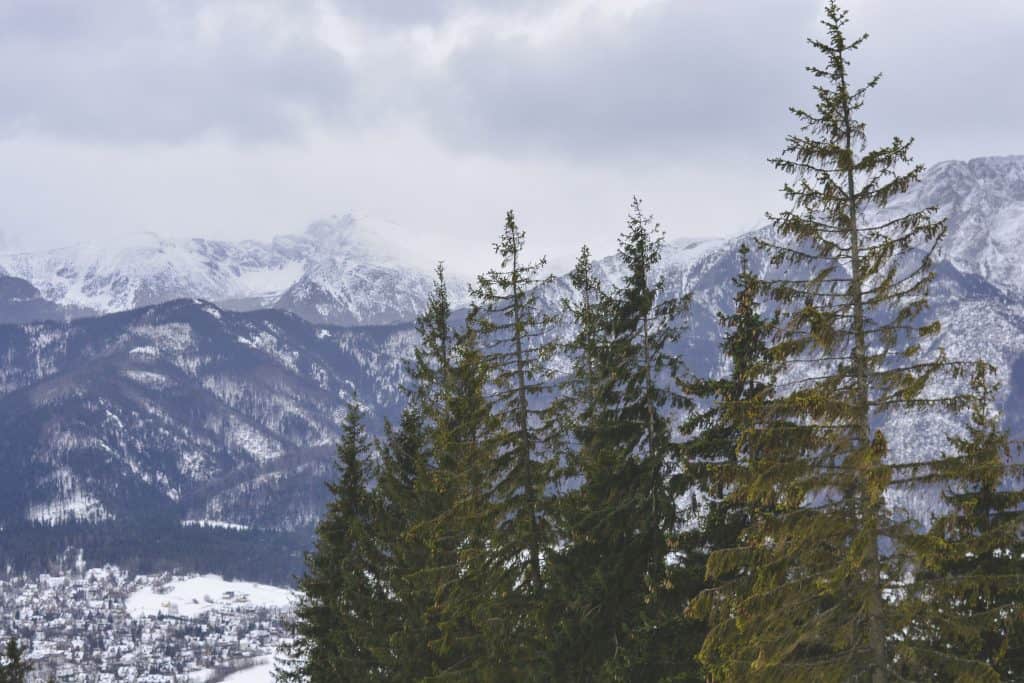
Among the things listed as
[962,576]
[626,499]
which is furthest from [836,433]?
[626,499]

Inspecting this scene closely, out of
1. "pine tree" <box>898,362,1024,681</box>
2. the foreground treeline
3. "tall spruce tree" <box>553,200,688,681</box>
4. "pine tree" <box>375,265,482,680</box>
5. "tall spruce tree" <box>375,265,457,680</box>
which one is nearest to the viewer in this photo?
"pine tree" <box>898,362,1024,681</box>

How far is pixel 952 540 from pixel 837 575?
187 centimetres

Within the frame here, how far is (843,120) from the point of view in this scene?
1582 centimetres

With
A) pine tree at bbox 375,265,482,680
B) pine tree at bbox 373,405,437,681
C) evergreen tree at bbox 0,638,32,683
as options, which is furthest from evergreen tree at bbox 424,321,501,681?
evergreen tree at bbox 0,638,32,683

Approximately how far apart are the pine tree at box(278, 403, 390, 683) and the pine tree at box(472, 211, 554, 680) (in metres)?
8.37

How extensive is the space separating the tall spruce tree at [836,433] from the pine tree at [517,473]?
8.47 metres

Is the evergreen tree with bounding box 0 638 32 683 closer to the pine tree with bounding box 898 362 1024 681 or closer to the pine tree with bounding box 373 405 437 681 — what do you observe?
the pine tree with bounding box 373 405 437 681

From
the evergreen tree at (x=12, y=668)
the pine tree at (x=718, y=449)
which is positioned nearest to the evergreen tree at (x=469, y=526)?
the pine tree at (x=718, y=449)

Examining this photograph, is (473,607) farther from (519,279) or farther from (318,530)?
(318,530)

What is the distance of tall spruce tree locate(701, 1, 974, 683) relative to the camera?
576 inches

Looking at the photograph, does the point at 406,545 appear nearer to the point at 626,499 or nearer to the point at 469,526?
the point at 469,526

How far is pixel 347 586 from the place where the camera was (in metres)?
33.4

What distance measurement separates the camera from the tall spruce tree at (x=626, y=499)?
838 inches

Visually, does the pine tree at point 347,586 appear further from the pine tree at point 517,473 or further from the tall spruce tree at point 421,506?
the pine tree at point 517,473
